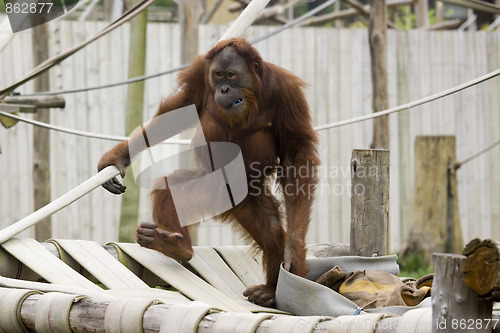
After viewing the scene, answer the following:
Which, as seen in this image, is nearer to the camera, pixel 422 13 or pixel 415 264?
pixel 415 264

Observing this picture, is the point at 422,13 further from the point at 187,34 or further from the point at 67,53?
Result: the point at 67,53

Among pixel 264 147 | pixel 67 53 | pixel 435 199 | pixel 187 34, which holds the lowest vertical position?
pixel 435 199

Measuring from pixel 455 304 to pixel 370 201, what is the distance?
1.56 meters

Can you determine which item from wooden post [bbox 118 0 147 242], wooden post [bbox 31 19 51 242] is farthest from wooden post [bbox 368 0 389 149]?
wooden post [bbox 31 19 51 242]

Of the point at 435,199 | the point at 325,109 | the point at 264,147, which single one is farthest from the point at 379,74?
the point at 264,147

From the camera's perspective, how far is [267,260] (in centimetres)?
292

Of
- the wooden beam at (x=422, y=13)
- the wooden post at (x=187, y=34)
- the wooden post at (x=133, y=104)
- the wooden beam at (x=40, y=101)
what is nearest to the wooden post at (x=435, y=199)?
the wooden post at (x=187, y=34)

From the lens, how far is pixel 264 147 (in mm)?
2994

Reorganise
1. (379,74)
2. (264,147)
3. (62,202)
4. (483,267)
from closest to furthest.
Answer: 1. (483,267)
2. (62,202)
3. (264,147)
4. (379,74)

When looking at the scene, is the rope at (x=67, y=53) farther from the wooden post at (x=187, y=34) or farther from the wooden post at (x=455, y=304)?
the wooden post at (x=455, y=304)

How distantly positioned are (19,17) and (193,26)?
1886 mm

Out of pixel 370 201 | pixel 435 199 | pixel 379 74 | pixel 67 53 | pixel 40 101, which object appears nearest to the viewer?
pixel 370 201

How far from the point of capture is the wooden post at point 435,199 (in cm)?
573

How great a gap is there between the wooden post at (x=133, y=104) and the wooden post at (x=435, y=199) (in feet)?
7.36
